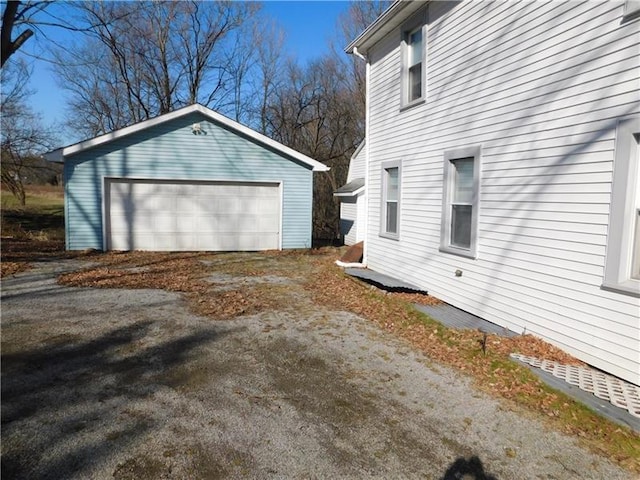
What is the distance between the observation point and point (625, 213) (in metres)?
3.95

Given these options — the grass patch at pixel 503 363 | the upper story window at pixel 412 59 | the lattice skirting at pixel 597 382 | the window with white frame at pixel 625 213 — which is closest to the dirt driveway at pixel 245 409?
the grass patch at pixel 503 363

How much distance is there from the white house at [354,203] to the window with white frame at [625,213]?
10850 mm

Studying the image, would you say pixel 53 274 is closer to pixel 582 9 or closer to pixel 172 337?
pixel 172 337

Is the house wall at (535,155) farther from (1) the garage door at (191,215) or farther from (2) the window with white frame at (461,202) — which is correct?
(1) the garage door at (191,215)

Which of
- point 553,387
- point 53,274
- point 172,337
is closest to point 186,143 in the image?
point 53,274

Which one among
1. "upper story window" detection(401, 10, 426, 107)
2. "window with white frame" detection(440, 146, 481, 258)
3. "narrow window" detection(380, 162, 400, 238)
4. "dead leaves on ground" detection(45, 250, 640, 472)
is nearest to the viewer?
"dead leaves on ground" detection(45, 250, 640, 472)

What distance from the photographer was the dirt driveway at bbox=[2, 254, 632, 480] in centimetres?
283

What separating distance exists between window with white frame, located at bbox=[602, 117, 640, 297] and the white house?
1085cm

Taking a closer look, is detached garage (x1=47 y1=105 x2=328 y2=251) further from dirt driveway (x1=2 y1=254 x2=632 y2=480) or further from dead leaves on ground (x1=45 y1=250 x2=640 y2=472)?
dirt driveway (x1=2 y1=254 x2=632 y2=480)

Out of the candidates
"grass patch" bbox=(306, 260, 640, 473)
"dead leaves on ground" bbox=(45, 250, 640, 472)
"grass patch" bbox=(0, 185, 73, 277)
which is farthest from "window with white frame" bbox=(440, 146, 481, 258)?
"grass patch" bbox=(0, 185, 73, 277)

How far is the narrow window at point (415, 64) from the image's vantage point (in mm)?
8039

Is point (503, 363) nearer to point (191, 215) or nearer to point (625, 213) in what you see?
point (625, 213)

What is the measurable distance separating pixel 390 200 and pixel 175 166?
24.0 ft

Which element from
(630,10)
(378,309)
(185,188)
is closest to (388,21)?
(630,10)
